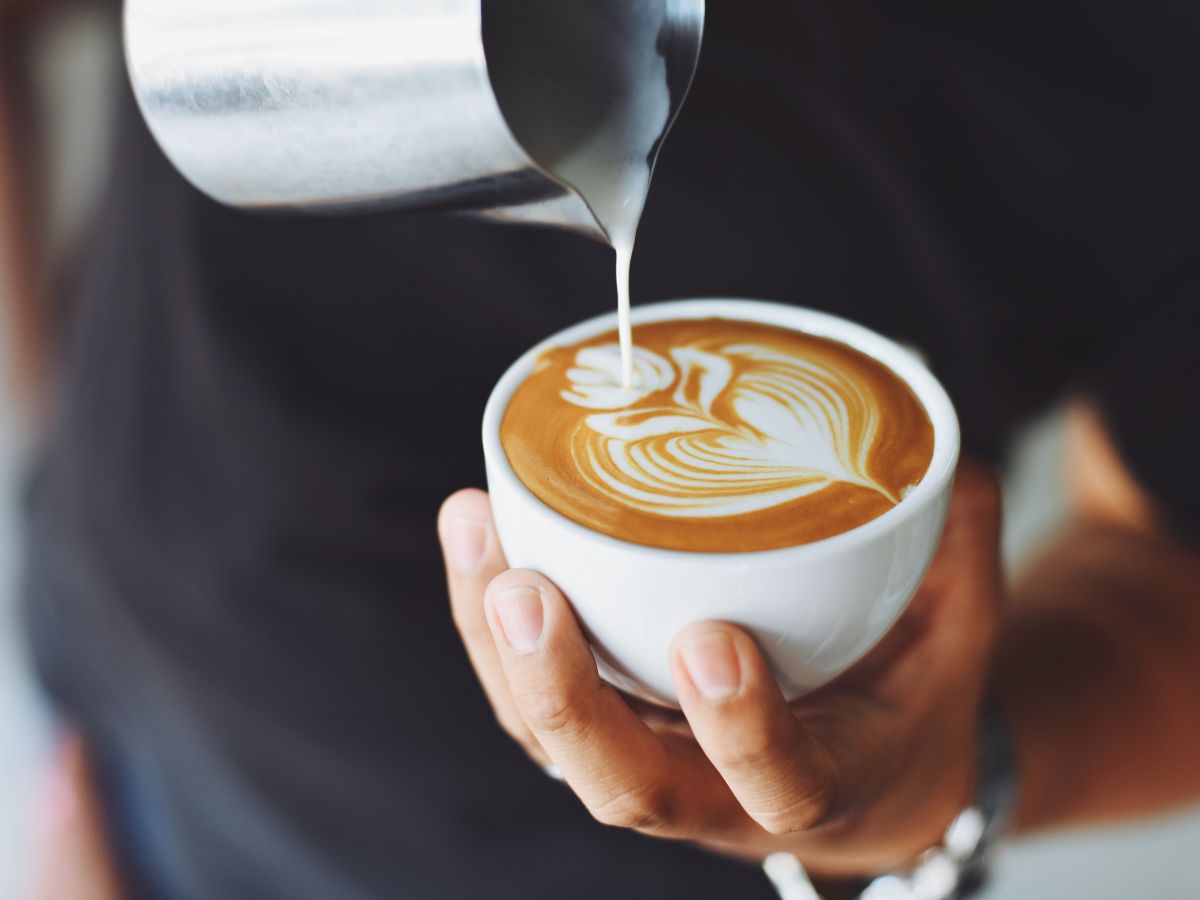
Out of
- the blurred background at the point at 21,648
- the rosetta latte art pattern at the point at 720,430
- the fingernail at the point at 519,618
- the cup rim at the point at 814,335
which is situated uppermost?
the cup rim at the point at 814,335

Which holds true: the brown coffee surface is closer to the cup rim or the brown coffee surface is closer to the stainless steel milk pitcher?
the cup rim

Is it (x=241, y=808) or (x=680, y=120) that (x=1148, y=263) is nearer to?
(x=680, y=120)

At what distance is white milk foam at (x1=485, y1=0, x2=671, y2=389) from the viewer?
584 mm

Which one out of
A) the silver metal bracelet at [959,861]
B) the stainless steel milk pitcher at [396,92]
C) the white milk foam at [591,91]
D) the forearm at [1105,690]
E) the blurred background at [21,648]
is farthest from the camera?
the blurred background at [21,648]

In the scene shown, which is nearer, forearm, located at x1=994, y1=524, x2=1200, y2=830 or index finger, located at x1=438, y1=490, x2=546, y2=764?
index finger, located at x1=438, y1=490, x2=546, y2=764

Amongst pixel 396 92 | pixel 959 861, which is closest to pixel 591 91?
pixel 396 92

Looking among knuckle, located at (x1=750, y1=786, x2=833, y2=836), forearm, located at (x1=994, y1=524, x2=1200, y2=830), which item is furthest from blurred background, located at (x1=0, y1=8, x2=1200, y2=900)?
knuckle, located at (x1=750, y1=786, x2=833, y2=836)

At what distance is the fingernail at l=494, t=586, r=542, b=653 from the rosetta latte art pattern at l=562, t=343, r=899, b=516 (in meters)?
0.08

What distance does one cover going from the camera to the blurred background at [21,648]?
1.44 meters

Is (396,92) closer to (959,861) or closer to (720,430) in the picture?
(720,430)

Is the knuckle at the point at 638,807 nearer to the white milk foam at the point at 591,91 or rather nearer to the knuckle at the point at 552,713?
the knuckle at the point at 552,713

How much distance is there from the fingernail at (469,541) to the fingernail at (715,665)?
0.52 ft

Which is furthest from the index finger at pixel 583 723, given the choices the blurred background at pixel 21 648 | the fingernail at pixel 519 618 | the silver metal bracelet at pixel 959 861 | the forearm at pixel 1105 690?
the blurred background at pixel 21 648

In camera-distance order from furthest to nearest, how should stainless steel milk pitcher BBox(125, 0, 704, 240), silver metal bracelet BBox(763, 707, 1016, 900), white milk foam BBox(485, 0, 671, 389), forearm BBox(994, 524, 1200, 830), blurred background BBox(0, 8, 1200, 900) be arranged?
1. blurred background BBox(0, 8, 1200, 900)
2. forearm BBox(994, 524, 1200, 830)
3. silver metal bracelet BBox(763, 707, 1016, 900)
4. white milk foam BBox(485, 0, 671, 389)
5. stainless steel milk pitcher BBox(125, 0, 704, 240)
